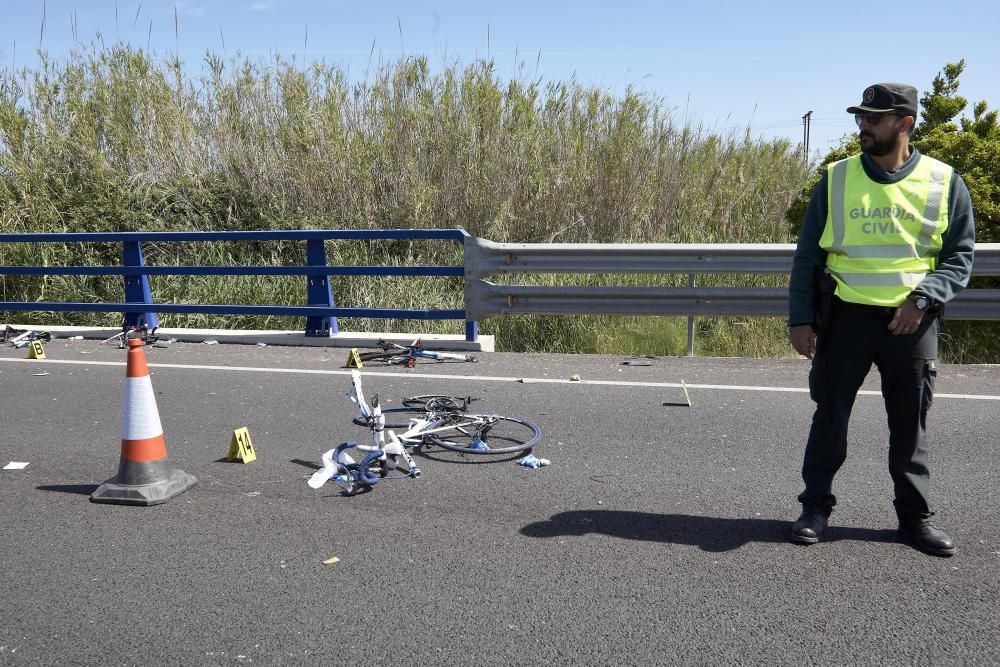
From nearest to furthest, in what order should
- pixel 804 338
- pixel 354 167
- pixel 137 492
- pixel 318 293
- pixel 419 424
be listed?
pixel 804 338 < pixel 137 492 < pixel 419 424 < pixel 318 293 < pixel 354 167

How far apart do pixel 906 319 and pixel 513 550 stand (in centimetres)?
192

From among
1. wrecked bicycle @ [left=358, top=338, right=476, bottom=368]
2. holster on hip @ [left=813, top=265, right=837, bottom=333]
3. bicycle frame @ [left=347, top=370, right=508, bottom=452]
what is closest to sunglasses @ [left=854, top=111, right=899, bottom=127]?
holster on hip @ [left=813, top=265, right=837, bottom=333]

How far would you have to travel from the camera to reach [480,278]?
9406 mm

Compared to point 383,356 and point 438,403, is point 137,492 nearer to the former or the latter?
point 438,403

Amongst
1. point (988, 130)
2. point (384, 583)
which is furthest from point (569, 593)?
point (988, 130)

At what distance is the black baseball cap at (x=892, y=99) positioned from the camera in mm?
3850

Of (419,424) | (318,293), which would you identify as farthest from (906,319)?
(318,293)

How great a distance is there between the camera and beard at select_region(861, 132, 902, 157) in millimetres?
3906

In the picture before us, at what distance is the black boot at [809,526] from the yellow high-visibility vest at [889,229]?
99cm

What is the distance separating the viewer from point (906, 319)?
389 cm

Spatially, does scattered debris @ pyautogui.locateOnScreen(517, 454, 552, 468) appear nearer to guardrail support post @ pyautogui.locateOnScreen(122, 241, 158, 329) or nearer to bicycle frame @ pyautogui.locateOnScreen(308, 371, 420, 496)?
bicycle frame @ pyautogui.locateOnScreen(308, 371, 420, 496)

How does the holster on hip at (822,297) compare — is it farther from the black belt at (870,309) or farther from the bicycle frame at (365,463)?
the bicycle frame at (365,463)

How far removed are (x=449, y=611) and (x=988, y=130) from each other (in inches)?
391

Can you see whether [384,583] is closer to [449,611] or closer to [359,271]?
[449,611]
